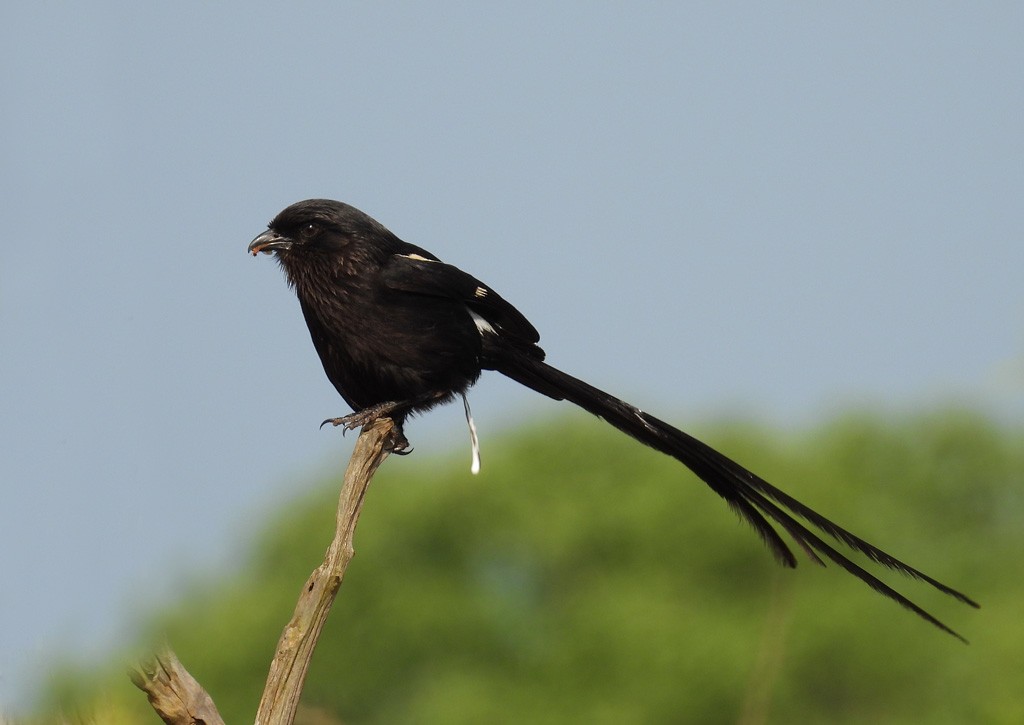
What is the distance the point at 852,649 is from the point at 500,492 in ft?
31.2

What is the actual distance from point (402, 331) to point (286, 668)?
1.57 metres

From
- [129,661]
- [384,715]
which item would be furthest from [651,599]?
[129,661]

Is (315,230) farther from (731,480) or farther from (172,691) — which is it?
(172,691)

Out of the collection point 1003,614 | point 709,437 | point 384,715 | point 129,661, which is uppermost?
point 709,437

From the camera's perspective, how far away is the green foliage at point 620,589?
25984 millimetres

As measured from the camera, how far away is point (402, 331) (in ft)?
14.3

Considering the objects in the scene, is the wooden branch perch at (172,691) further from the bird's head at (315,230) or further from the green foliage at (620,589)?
the green foliage at (620,589)

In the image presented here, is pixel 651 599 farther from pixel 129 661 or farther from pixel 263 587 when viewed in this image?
pixel 129 661

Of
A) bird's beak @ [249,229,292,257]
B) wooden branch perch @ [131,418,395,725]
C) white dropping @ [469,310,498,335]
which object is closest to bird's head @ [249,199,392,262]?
bird's beak @ [249,229,292,257]

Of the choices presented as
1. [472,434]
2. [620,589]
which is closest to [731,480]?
[472,434]

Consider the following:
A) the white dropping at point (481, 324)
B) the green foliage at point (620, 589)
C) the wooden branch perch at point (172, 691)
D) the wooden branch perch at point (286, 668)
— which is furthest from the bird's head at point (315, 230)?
the green foliage at point (620, 589)

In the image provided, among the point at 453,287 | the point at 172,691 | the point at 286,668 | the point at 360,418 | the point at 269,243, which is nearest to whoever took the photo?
the point at 172,691

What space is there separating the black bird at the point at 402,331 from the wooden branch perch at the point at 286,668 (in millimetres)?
957

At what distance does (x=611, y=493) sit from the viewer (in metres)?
30.5
